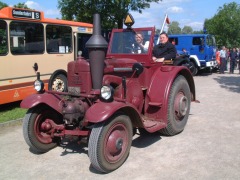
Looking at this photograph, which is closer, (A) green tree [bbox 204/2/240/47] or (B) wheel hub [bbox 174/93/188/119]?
(B) wheel hub [bbox 174/93/188/119]

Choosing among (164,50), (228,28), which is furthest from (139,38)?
(228,28)

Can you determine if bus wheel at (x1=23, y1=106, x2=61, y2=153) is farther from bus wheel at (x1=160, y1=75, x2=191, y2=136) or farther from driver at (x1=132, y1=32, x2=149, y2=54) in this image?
bus wheel at (x1=160, y1=75, x2=191, y2=136)

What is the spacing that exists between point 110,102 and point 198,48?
13.3 m

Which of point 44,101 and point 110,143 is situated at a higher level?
point 44,101

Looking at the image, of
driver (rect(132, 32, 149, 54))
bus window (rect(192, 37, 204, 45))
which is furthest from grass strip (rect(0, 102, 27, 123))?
bus window (rect(192, 37, 204, 45))

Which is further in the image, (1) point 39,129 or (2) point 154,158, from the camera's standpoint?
(1) point 39,129

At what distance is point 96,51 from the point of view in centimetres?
465

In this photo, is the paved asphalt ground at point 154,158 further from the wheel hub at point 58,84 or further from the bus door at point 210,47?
the bus door at point 210,47

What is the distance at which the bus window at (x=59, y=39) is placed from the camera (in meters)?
10.1

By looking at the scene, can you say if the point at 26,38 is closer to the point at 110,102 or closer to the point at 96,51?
the point at 96,51

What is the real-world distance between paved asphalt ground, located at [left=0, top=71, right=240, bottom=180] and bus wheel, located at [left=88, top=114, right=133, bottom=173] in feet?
0.51

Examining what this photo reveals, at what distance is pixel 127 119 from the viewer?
4.52 metres

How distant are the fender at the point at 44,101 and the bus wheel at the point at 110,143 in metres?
1.00

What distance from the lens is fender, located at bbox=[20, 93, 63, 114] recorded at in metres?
4.73
